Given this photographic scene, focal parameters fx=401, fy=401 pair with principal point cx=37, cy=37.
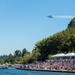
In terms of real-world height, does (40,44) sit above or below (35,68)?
above

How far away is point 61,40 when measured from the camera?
463 feet

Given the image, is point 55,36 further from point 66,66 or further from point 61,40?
point 66,66

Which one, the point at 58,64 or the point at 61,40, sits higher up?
the point at 61,40

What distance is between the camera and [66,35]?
5600 inches

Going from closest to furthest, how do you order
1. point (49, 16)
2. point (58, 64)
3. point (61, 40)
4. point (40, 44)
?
point (49, 16)
point (58, 64)
point (61, 40)
point (40, 44)

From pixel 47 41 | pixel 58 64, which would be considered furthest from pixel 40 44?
pixel 58 64

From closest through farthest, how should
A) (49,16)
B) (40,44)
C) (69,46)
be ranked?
(49,16)
(69,46)
(40,44)

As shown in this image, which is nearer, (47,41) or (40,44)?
(47,41)

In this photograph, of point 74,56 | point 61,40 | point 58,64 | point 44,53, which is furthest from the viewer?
point 44,53

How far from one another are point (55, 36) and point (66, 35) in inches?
205

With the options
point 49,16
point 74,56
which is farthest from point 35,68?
point 49,16

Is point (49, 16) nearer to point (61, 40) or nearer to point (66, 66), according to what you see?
point (66, 66)

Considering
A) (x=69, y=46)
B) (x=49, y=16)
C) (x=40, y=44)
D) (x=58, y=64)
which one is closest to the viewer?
(x=49, y=16)

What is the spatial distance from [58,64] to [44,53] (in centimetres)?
4840
